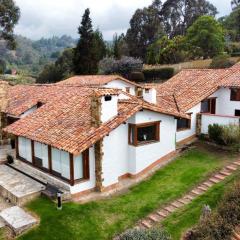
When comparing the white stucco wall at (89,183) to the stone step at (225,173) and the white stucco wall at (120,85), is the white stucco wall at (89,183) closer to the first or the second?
the stone step at (225,173)

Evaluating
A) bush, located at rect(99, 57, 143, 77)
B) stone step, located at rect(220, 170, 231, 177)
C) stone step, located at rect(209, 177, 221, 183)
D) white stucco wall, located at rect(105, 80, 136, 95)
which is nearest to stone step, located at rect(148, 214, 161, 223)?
stone step, located at rect(209, 177, 221, 183)

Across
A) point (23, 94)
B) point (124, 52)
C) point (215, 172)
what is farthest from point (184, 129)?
point (124, 52)

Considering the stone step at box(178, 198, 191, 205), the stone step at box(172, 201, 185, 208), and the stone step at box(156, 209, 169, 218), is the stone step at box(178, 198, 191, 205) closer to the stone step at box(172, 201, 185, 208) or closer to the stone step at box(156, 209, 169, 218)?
the stone step at box(172, 201, 185, 208)

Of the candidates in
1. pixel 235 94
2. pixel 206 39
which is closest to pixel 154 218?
pixel 235 94

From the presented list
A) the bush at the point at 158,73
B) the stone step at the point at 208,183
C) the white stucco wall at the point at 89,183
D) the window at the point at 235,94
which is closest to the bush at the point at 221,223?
the stone step at the point at 208,183

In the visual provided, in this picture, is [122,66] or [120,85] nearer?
[120,85]

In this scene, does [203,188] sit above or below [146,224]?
above

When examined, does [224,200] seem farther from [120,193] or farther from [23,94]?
[23,94]

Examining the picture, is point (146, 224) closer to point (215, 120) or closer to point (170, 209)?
point (170, 209)
